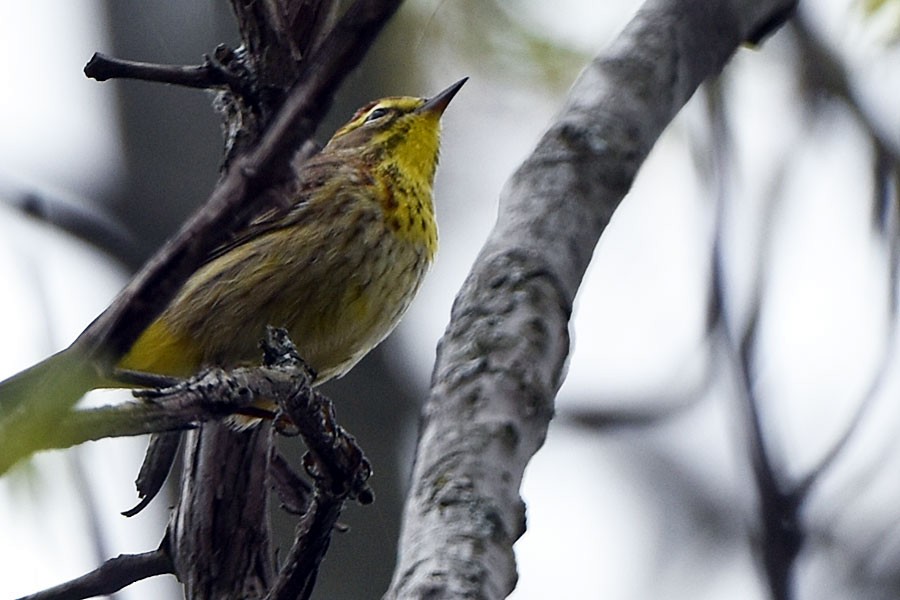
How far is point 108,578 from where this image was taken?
338cm

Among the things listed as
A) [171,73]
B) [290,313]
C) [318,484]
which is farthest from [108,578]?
[290,313]

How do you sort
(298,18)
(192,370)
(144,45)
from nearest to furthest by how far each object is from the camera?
(298,18)
(192,370)
(144,45)

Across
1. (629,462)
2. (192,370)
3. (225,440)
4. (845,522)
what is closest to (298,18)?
(225,440)

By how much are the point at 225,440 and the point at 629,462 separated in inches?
112

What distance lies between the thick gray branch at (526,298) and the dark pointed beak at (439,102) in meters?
2.12

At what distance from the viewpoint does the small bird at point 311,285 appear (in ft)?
15.9

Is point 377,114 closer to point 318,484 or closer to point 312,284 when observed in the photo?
point 312,284

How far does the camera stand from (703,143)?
430 centimetres

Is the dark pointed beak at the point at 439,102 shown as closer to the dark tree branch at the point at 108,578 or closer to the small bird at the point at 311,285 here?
the small bird at the point at 311,285

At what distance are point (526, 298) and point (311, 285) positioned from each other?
7.21 feet

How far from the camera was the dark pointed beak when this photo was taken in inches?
232

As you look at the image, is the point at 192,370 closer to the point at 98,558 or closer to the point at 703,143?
the point at 98,558

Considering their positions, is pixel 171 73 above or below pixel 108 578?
above

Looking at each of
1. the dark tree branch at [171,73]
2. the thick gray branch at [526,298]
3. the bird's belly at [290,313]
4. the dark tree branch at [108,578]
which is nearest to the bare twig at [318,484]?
the dark tree branch at [108,578]
